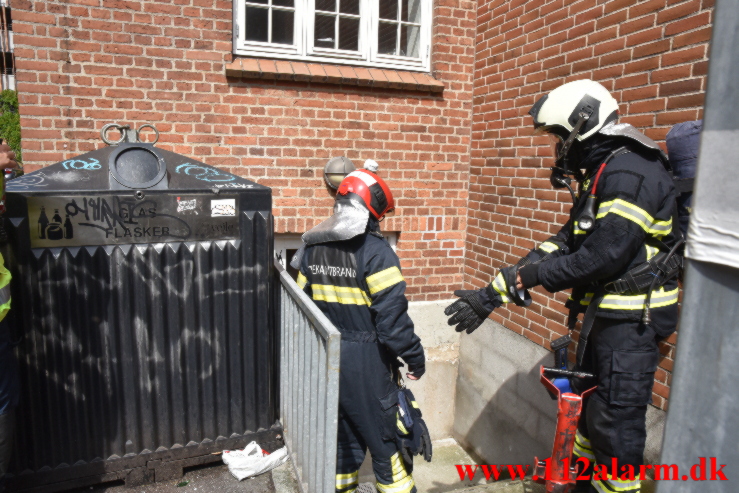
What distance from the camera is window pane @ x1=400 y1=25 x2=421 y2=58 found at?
4.96 meters

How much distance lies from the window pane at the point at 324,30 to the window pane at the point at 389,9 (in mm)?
528

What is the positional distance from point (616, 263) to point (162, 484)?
8.04ft

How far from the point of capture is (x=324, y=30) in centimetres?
462

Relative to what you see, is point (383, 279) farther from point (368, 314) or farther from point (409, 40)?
point (409, 40)

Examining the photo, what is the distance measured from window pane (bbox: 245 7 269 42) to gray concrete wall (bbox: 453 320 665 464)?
11.3 feet

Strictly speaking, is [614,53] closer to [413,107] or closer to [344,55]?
[413,107]

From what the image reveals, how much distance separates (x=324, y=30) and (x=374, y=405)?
11.3 feet

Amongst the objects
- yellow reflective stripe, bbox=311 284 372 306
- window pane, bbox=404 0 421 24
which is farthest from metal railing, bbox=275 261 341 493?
window pane, bbox=404 0 421 24

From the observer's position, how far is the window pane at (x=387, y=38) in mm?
4859

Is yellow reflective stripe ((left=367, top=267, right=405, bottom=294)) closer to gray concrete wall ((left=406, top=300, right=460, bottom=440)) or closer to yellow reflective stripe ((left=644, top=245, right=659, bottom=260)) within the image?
yellow reflective stripe ((left=644, top=245, right=659, bottom=260))

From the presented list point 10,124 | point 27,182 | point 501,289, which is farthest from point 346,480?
point 10,124

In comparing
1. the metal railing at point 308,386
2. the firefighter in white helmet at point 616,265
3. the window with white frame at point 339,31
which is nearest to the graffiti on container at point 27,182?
the metal railing at point 308,386

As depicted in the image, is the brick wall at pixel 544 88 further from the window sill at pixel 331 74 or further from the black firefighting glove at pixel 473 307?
the black firefighting glove at pixel 473 307

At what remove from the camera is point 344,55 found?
15.1ft
